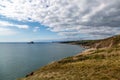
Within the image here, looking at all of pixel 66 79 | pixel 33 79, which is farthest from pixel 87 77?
pixel 33 79

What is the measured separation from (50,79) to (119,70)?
1344cm

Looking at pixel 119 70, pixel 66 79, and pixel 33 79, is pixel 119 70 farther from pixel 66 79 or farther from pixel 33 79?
pixel 33 79

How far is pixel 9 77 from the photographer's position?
51.3m

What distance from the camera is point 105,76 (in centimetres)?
2862

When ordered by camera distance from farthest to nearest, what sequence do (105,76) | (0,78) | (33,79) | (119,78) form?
(0,78), (33,79), (105,76), (119,78)

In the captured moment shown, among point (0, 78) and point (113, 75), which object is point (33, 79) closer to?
point (113, 75)

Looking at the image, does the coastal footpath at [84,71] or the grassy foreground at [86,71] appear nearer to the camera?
the grassy foreground at [86,71]

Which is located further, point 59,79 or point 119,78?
point 59,79

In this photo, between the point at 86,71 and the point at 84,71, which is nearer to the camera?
the point at 86,71

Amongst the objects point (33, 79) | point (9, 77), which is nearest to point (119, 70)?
point (33, 79)

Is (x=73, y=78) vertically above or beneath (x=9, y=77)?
above

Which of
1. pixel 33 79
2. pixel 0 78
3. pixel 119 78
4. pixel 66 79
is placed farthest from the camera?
pixel 0 78

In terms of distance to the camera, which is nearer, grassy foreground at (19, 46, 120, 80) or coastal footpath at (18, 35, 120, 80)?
grassy foreground at (19, 46, 120, 80)

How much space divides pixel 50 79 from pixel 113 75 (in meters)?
12.0
